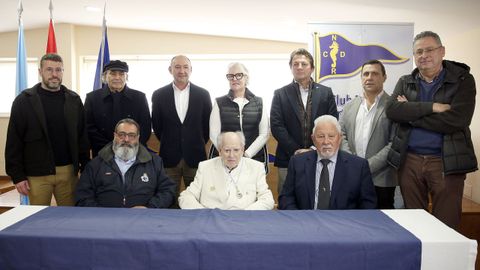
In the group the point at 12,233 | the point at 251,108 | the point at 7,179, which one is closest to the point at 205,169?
the point at 251,108

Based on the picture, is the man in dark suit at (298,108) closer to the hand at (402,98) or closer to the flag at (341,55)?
the hand at (402,98)

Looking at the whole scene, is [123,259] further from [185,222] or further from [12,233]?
[12,233]

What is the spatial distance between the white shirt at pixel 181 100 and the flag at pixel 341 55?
3.74 feet

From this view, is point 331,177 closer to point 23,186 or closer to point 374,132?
point 374,132

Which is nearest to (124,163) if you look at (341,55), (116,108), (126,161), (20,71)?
(126,161)

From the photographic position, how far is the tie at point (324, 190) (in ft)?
6.77

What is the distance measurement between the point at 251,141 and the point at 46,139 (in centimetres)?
138

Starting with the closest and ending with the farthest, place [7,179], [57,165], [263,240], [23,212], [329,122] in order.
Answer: [263,240] → [23,212] → [329,122] → [57,165] → [7,179]

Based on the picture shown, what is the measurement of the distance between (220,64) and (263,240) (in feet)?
18.8

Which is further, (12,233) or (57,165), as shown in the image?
(57,165)

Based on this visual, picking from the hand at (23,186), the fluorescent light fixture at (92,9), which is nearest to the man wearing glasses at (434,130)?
the hand at (23,186)

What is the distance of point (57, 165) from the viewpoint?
102 inches

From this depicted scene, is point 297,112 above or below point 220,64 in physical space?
below

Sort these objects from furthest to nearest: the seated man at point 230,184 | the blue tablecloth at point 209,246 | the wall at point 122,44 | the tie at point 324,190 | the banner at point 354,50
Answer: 1. the wall at point 122,44
2. the banner at point 354,50
3. the seated man at point 230,184
4. the tie at point 324,190
5. the blue tablecloth at point 209,246
